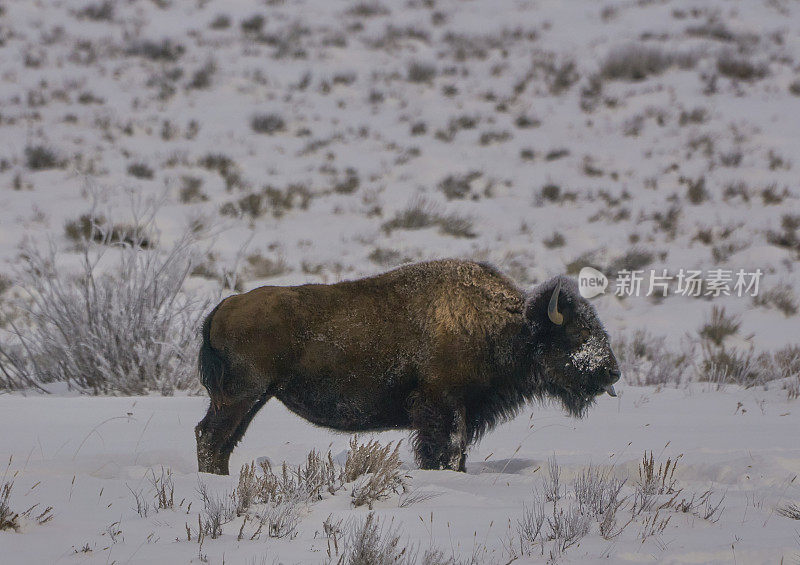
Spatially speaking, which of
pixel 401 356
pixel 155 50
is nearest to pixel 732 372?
pixel 401 356

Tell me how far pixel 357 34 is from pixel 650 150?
10346 mm

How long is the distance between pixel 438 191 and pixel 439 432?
10405 mm

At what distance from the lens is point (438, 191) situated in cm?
1411

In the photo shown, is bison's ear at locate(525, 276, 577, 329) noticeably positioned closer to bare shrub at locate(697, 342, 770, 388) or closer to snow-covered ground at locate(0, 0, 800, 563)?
snow-covered ground at locate(0, 0, 800, 563)

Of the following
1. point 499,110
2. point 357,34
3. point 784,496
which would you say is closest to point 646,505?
point 784,496

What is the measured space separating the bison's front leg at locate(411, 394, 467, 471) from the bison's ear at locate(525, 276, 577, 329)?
0.66 m

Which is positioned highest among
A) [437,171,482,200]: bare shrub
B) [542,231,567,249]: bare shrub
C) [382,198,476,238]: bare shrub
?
[437,171,482,200]: bare shrub

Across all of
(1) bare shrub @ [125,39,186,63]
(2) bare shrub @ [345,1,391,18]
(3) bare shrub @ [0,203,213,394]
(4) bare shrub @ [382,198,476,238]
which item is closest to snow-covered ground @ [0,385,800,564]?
(3) bare shrub @ [0,203,213,394]

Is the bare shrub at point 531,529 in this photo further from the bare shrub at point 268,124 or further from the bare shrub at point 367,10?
the bare shrub at point 367,10

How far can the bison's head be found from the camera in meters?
4.25

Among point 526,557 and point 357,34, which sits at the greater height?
point 357,34

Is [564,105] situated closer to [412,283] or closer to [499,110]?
[499,110]

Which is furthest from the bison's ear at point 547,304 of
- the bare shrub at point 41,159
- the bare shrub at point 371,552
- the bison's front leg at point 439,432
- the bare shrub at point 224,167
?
the bare shrub at point 41,159

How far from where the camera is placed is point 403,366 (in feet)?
13.2
